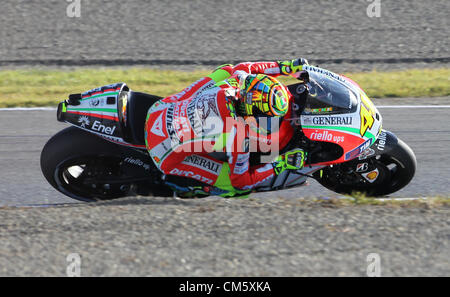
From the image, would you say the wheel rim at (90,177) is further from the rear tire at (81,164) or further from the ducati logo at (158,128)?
the ducati logo at (158,128)

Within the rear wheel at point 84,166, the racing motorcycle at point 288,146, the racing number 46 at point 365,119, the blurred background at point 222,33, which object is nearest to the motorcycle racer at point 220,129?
the racing motorcycle at point 288,146

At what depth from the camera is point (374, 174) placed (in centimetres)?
633

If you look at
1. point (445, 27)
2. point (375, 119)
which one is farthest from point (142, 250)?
point (445, 27)

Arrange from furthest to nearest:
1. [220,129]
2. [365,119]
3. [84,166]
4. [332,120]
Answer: [84,166] < [365,119] < [332,120] < [220,129]

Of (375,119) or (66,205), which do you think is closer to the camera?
(375,119)

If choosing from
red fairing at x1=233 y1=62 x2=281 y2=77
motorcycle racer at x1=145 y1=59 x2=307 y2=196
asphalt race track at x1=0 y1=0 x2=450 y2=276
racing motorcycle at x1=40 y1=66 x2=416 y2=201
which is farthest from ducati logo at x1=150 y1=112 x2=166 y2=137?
red fairing at x1=233 y1=62 x2=281 y2=77

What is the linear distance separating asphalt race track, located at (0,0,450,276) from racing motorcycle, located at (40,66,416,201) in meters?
0.25

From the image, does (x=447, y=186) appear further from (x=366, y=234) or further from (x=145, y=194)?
(x=145, y=194)

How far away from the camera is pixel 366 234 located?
208 inches

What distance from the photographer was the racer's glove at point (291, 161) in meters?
5.77

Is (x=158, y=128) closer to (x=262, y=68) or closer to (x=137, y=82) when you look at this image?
(x=262, y=68)

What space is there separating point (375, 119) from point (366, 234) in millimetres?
1227

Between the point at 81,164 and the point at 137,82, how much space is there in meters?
5.10

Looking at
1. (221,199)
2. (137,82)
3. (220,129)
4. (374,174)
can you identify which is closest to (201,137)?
(220,129)
